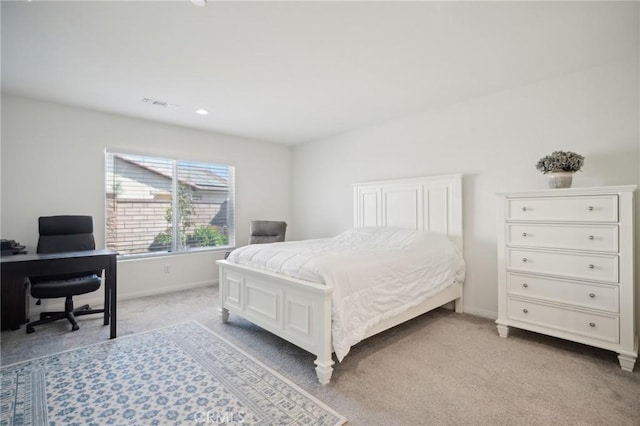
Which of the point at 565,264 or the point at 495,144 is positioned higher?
the point at 495,144

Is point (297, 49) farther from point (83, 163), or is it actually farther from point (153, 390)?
A: point (83, 163)

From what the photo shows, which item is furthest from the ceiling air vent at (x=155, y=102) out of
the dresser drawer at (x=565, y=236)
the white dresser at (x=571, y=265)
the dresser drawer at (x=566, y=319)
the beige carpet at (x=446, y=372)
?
the dresser drawer at (x=566, y=319)

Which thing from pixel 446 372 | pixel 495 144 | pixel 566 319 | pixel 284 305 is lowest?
pixel 446 372

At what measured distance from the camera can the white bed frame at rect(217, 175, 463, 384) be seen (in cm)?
204

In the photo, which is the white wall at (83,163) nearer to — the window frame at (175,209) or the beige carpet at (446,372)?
the window frame at (175,209)

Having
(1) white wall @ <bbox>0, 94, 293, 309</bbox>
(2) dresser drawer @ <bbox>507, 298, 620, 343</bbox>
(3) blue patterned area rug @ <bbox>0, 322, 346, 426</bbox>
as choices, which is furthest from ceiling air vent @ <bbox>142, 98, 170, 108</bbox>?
(2) dresser drawer @ <bbox>507, 298, 620, 343</bbox>

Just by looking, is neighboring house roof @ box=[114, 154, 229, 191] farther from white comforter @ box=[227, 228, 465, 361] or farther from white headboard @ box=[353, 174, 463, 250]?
white headboard @ box=[353, 174, 463, 250]

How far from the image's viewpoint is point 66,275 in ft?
9.98

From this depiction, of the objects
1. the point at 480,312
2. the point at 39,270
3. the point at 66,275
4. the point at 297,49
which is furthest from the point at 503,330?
the point at 66,275

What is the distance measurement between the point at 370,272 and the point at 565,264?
1612mm

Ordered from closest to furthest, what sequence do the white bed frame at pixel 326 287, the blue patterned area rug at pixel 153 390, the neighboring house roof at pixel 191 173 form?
1. the blue patterned area rug at pixel 153 390
2. the white bed frame at pixel 326 287
3. the neighboring house roof at pixel 191 173

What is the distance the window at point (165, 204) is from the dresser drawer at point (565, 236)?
401cm

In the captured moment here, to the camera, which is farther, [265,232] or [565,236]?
[265,232]

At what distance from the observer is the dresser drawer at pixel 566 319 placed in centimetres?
224
